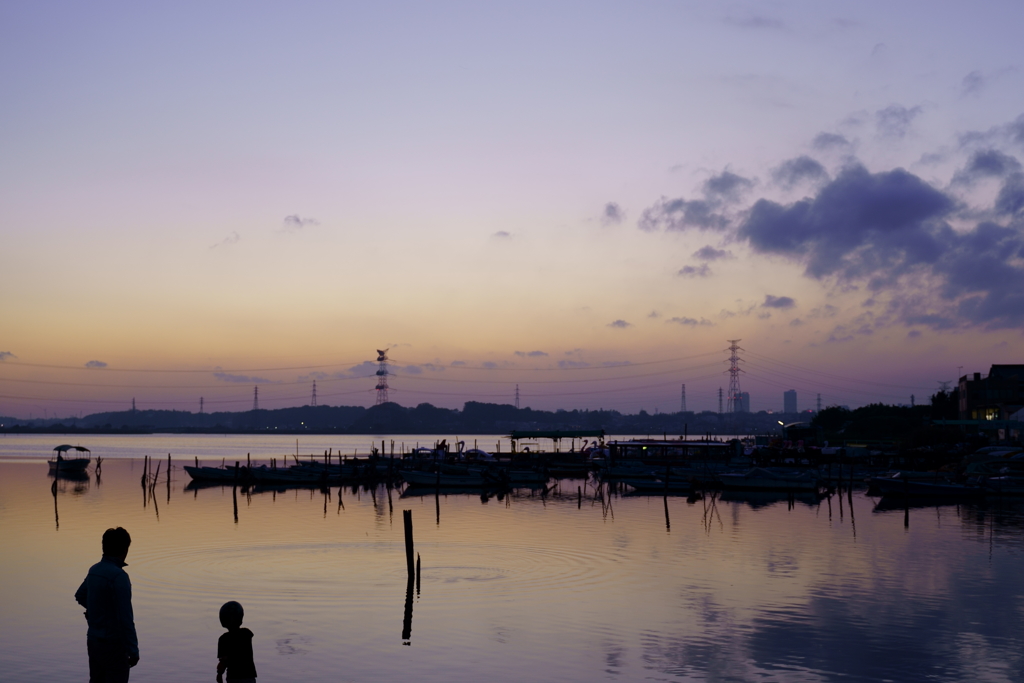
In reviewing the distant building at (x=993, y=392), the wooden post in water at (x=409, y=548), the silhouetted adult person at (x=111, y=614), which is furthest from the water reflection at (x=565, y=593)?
the distant building at (x=993, y=392)

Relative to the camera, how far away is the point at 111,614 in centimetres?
1227

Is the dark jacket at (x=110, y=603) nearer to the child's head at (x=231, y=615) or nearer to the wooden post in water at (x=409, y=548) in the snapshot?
the child's head at (x=231, y=615)

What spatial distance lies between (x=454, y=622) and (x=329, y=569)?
40.5ft

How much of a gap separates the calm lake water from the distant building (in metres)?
81.1

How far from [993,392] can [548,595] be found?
12893 cm

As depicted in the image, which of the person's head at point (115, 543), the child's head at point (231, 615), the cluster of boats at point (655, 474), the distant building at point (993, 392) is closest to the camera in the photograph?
the person's head at point (115, 543)

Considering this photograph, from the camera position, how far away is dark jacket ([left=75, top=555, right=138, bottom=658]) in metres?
12.1

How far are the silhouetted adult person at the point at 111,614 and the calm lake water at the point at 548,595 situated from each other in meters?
10.3

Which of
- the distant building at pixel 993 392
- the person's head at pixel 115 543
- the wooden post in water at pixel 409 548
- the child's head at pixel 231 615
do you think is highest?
the distant building at pixel 993 392

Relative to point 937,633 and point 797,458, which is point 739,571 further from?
point 797,458

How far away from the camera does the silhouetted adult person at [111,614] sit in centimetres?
1212

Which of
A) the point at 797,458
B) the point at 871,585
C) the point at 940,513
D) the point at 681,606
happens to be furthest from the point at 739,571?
the point at 797,458

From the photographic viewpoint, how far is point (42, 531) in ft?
176

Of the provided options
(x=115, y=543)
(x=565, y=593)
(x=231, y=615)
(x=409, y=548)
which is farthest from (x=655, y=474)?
(x=115, y=543)
